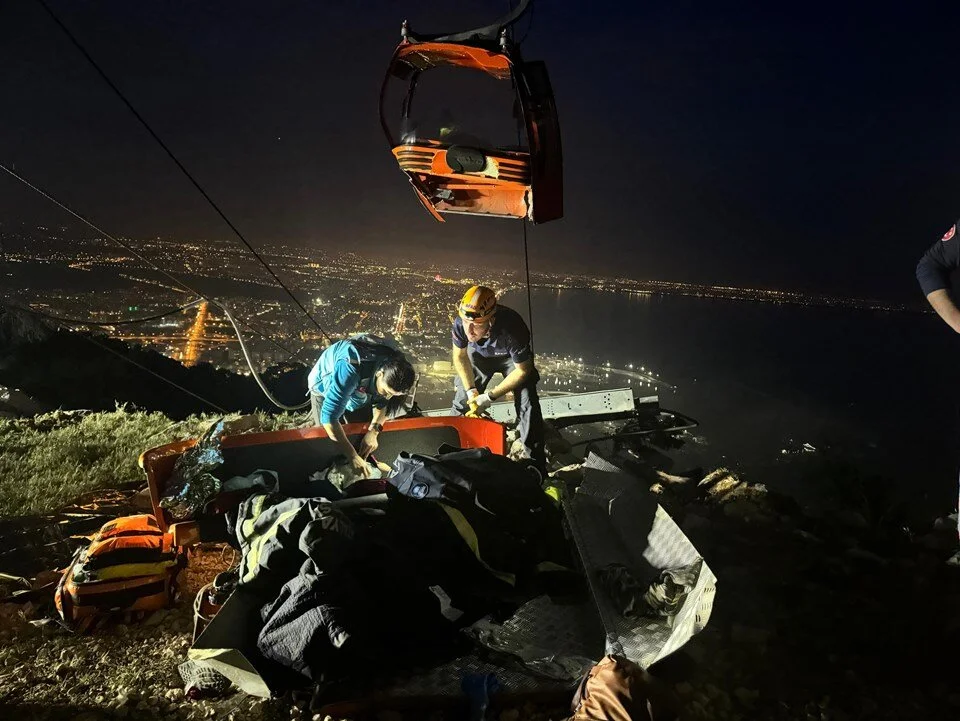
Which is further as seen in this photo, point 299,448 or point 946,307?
point 299,448

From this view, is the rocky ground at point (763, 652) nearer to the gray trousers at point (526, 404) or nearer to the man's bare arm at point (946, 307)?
the man's bare arm at point (946, 307)

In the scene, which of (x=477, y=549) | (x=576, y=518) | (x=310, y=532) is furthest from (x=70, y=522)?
(x=576, y=518)

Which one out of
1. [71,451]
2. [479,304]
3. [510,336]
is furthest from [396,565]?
[71,451]

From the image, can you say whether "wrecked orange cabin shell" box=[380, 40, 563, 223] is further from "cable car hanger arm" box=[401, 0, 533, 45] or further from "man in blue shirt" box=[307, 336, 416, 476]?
"man in blue shirt" box=[307, 336, 416, 476]

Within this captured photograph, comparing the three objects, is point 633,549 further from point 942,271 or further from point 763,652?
point 942,271

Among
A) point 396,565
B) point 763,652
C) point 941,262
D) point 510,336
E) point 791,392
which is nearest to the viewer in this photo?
point 396,565

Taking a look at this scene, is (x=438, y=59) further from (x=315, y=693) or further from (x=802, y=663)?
(x=802, y=663)

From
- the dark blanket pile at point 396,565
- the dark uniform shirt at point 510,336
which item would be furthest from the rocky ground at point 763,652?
the dark uniform shirt at point 510,336
